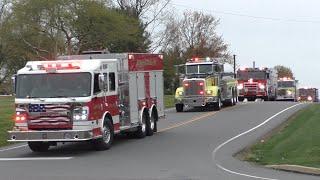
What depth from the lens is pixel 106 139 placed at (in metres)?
18.6

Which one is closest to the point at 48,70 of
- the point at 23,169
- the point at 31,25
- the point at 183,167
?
the point at 23,169

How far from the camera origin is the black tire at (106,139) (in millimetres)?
18312

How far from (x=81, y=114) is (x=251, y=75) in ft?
136

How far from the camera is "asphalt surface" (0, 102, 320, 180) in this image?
43.5ft

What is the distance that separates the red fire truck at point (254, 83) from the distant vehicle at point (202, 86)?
17.1m

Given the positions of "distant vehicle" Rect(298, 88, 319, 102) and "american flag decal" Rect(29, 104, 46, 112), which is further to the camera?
"distant vehicle" Rect(298, 88, 319, 102)

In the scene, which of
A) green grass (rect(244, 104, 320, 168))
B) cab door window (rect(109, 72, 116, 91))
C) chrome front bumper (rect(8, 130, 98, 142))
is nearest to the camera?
green grass (rect(244, 104, 320, 168))

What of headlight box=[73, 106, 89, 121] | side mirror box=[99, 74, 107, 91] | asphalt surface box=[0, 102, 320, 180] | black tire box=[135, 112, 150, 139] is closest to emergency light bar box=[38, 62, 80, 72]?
side mirror box=[99, 74, 107, 91]

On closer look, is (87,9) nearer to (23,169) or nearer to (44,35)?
(44,35)

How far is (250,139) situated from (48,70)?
6.89m

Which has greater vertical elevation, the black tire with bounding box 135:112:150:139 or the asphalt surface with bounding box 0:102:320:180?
the black tire with bounding box 135:112:150:139

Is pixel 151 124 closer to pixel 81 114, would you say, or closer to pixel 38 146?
pixel 38 146

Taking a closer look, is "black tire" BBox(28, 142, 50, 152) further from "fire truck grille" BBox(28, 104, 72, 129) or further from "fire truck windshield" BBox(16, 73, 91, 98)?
"fire truck windshield" BBox(16, 73, 91, 98)

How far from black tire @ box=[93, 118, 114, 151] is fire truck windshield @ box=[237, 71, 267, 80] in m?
39.5
